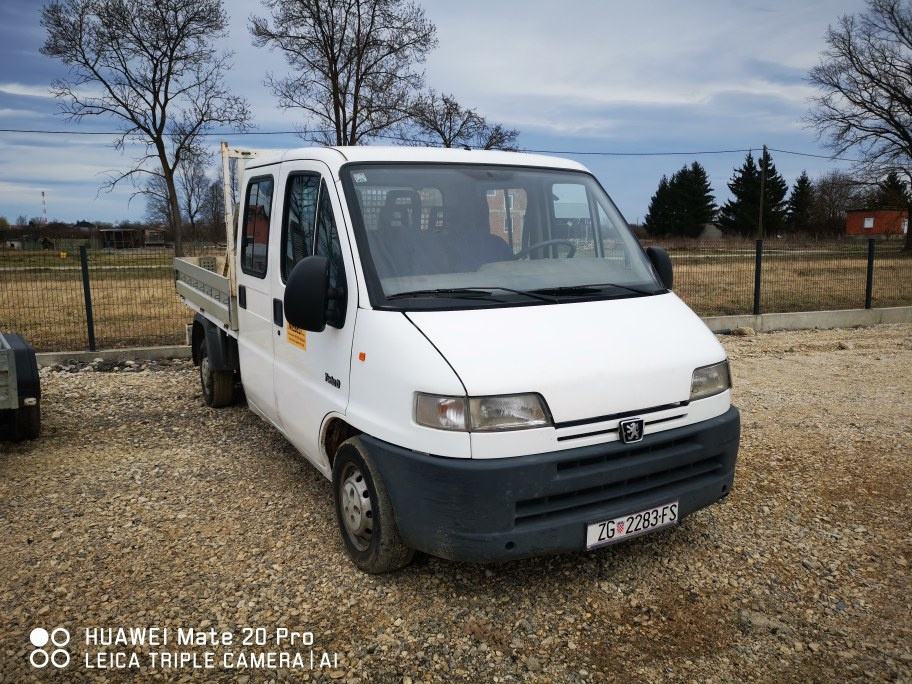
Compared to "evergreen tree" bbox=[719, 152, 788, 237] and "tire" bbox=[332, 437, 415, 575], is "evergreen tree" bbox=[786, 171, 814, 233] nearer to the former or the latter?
"evergreen tree" bbox=[719, 152, 788, 237]

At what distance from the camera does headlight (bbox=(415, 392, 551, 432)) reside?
3.29 metres

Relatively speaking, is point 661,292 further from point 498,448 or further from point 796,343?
point 796,343

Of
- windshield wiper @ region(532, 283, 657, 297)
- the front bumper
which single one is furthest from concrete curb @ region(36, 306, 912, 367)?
the front bumper

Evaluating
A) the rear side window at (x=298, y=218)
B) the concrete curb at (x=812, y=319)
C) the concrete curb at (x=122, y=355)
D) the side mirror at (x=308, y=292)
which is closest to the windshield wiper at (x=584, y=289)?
the side mirror at (x=308, y=292)

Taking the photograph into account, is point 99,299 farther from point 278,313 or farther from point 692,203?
point 692,203

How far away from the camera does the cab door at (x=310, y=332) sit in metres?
3.97

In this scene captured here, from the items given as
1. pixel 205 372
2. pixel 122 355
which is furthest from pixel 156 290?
pixel 205 372

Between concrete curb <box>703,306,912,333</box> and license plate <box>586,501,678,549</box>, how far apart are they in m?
9.52

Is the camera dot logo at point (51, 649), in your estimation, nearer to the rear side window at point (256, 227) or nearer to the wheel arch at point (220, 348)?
the rear side window at point (256, 227)

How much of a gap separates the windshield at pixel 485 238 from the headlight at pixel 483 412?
2.11 ft

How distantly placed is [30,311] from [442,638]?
12603mm

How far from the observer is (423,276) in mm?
3898

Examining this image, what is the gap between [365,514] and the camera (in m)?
3.87

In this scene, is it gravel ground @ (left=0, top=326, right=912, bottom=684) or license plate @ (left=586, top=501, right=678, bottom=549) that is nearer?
gravel ground @ (left=0, top=326, right=912, bottom=684)
